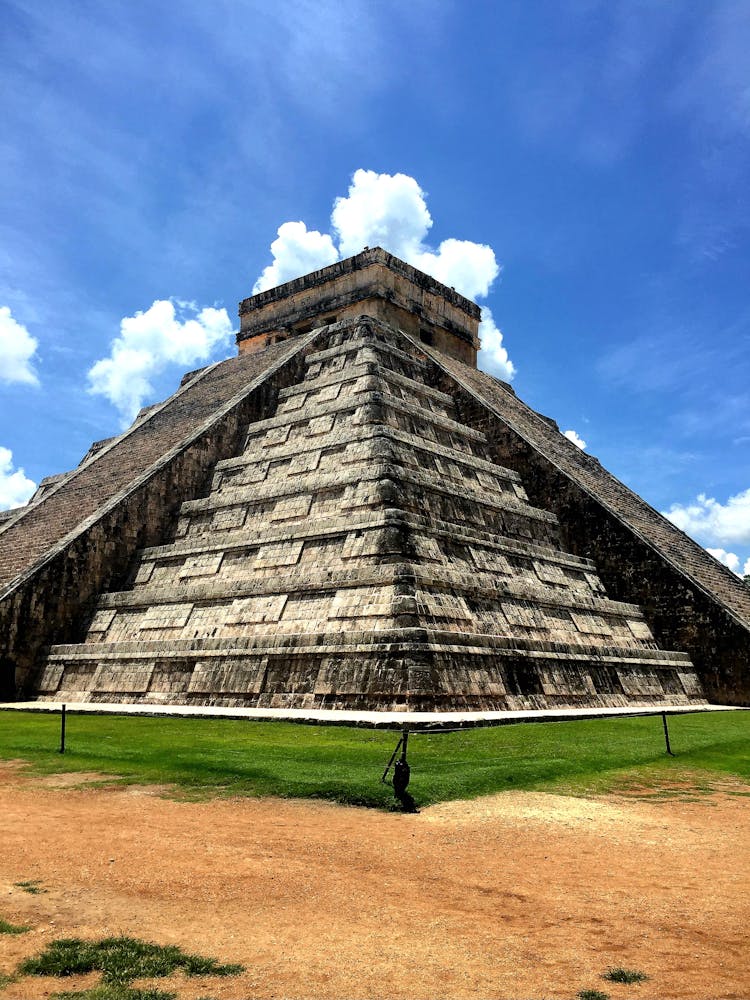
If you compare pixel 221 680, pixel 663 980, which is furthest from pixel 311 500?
pixel 663 980

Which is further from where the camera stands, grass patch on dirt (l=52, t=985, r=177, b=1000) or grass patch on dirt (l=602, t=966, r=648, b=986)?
grass patch on dirt (l=602, t=966, r=648, b=986)

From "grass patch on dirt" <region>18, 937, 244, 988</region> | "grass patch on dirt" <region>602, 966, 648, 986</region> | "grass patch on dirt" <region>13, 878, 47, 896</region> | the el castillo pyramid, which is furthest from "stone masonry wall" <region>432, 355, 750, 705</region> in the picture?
"grass patch on dirt" <region>18, 937, 244, 988</region>

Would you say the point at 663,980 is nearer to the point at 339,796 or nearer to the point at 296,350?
the point at 339,796

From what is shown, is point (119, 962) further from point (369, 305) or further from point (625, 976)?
point (369, 305)

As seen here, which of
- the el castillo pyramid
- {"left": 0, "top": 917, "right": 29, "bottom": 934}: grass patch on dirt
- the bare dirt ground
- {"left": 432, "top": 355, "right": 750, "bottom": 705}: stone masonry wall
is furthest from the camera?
{"left": 432, "top": 355, "right": 750, "bottom": 705}: stone masonry wall

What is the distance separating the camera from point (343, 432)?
49.3ft

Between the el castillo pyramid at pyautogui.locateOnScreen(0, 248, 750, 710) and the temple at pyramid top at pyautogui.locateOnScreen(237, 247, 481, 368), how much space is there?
1549mm

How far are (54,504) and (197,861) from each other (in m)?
14.7

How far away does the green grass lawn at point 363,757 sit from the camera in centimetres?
660

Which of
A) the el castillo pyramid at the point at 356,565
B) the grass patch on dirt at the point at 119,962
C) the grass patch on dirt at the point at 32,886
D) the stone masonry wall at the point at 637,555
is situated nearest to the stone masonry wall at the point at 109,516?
the el castillo pyramid at the point at 356,565

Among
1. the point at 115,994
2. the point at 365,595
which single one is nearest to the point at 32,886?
the point at 115,994

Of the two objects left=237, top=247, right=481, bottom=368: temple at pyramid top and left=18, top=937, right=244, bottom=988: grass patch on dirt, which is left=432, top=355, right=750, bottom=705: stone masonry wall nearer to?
left=237, top=247, right=481, bottom=368: temple at pyramid top

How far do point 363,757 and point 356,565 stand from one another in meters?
4.46

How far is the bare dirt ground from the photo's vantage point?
312 centimetres
